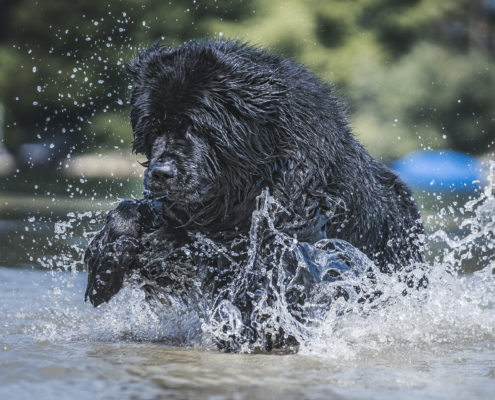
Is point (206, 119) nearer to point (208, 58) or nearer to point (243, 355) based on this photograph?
point (208, 58)

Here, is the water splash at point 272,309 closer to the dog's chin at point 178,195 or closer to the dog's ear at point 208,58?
the dog's chin at point 178,195

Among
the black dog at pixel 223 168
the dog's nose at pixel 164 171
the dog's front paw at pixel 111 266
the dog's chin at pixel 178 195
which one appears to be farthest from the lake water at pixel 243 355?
the dog's nose at pixel 164 171

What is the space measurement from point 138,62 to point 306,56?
18.0m

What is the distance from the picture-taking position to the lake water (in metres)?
2.97

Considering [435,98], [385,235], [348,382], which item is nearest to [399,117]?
[435,98]

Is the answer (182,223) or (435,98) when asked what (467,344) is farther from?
(435,98)

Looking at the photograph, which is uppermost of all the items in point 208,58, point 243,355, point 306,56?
point 306,56

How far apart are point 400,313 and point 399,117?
58.8 feet

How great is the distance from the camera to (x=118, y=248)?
4211 mm

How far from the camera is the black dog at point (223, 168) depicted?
3973 mm

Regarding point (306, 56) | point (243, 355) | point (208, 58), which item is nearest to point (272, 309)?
point (243, 355)

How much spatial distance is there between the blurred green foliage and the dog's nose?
16736mm

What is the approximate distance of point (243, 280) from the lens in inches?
160

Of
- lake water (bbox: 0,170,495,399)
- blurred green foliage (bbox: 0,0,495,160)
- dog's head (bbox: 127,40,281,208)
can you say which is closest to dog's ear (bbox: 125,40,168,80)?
dog's head (bbox: 127,40,281,208)
